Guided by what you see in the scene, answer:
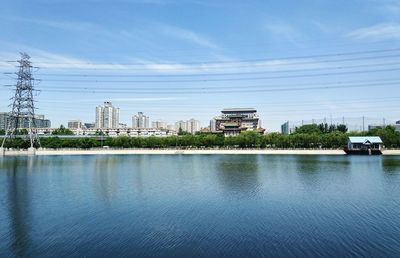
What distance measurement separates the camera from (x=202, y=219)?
16.1m

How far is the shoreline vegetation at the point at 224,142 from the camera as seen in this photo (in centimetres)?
7862

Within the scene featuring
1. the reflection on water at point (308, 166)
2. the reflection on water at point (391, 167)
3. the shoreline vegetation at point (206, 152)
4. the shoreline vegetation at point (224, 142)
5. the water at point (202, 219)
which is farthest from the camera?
the shoreline vegetation at point (224, 142)

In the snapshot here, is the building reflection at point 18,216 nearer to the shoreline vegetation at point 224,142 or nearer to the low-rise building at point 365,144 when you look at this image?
the shoreline vegetation at point 224,142

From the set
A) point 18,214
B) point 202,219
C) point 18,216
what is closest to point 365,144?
point 202,219

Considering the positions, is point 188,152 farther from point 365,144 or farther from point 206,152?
point 365,144

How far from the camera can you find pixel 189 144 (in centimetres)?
9238

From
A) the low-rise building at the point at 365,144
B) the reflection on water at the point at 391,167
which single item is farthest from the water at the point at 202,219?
the low-rise building at the point at 365,144

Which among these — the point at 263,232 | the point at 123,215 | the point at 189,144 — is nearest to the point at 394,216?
the point at 263,232

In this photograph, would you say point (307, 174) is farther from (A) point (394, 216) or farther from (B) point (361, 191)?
(A) point (394, 216)

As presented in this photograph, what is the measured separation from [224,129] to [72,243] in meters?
120

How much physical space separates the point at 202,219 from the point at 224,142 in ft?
249

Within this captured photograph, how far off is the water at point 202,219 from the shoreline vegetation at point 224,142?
2095 inches

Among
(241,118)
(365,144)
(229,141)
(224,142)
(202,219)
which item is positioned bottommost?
(202,219)

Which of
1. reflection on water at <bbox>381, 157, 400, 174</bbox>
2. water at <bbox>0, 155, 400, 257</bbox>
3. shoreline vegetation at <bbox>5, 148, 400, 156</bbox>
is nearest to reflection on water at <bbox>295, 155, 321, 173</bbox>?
reflection on water at <bbox>381, 157, 400, 174</bbox>
